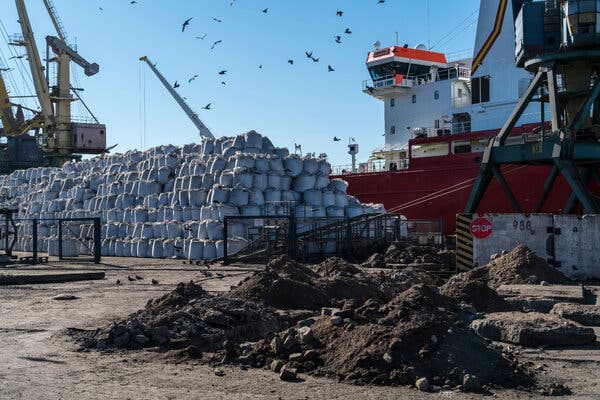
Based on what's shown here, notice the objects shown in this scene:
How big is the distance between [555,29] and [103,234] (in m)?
19.0

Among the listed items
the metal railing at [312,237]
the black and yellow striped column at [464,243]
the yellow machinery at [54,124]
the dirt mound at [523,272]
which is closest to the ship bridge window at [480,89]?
the metal railing at [312,237]

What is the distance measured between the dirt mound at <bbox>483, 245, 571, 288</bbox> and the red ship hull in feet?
43.5

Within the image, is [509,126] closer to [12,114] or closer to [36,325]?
[36,325]

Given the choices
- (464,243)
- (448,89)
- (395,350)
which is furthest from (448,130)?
(395,350)

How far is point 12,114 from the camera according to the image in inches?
2500

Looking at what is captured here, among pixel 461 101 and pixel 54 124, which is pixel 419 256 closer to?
pixel 461 101

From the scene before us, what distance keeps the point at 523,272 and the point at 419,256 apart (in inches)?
259

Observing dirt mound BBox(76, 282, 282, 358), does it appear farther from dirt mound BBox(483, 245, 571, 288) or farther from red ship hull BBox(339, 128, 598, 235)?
red ship hull BBox(339, 128, 598, 235)

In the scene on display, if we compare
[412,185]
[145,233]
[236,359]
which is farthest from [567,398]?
[412,185]

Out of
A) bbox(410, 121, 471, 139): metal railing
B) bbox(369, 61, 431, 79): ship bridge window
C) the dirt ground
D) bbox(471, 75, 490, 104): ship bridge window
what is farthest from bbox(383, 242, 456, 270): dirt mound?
bbox(369, 61, 431, 79): ship bridge window

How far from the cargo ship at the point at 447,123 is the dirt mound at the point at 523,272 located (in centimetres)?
1252

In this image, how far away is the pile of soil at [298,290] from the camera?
1160cm

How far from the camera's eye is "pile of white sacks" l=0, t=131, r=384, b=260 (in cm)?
2480

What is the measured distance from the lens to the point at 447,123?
35.7 meters
